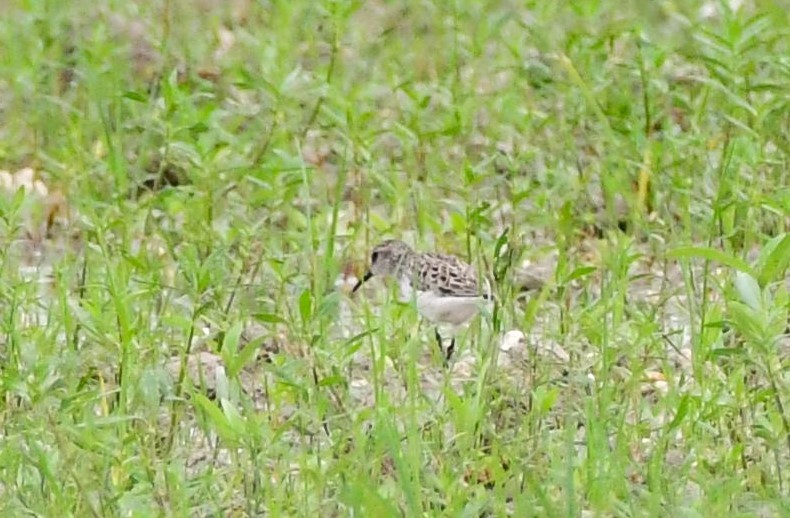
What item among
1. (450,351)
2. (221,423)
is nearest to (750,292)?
(221,423)

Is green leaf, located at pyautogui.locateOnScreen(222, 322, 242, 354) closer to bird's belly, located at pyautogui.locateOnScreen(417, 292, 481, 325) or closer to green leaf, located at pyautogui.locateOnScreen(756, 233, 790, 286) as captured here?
bird's belly, located at pyautogui.locateOnScreen(417, 292, 481, 325)

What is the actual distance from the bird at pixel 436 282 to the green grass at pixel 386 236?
79 mm

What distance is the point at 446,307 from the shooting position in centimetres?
593

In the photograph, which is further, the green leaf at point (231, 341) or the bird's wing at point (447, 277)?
the bird's wing at point (447, 277)

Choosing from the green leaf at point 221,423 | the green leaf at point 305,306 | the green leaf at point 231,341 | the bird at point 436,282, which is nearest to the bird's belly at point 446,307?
the bird at point 436,282

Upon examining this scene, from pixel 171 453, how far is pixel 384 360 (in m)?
0.59

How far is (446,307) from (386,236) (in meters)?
1.02

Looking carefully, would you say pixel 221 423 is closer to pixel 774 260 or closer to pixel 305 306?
pixel 305 306

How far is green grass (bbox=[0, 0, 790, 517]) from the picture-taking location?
4.61m

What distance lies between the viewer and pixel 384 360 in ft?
17.3

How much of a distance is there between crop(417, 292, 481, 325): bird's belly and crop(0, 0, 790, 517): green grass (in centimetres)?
12

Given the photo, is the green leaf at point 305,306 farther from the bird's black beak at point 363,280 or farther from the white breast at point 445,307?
the bird's black beak at point 363,280

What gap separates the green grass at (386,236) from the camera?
461cm

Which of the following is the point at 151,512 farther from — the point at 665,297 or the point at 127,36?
the point at 127,36
